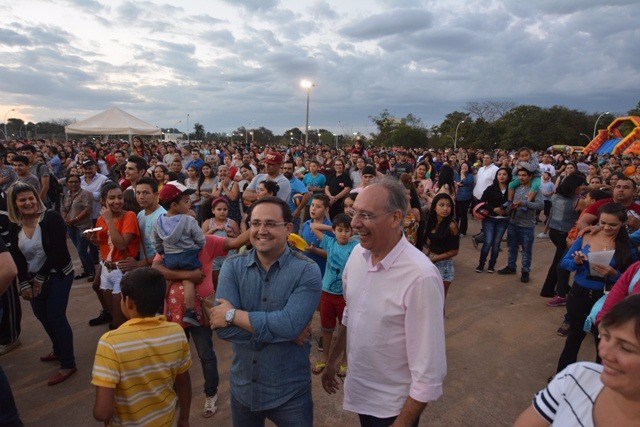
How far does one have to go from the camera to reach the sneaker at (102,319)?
15.5 ft

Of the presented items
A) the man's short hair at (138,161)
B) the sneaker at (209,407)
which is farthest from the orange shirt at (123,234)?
the man's short hair at (138,161)

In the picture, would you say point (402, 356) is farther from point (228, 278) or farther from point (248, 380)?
point (228, 278)

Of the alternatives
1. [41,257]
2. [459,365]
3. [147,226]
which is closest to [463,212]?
[459,365]

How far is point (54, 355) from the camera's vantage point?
12.9 ft

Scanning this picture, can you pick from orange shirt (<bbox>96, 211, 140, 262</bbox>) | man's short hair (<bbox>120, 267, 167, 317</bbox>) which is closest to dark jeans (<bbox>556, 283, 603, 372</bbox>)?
man's short hair (<bbox>120, 267, 167, 317</bbox>)

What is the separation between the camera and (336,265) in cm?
374

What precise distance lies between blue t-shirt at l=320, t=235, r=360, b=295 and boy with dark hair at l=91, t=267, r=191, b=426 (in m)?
1.76

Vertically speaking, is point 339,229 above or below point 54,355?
above

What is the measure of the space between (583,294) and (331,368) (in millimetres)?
2527

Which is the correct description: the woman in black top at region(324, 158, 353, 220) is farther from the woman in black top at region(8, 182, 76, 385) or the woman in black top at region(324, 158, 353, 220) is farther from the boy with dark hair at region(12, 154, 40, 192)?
the boy with dark hair at region(12, 154, 40, 192)

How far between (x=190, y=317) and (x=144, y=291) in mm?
952

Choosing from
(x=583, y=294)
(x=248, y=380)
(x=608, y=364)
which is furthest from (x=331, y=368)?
(x=583, y=294)

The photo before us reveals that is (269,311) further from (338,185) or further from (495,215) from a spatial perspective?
(338,185)

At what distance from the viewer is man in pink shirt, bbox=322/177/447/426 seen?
1659 mm
